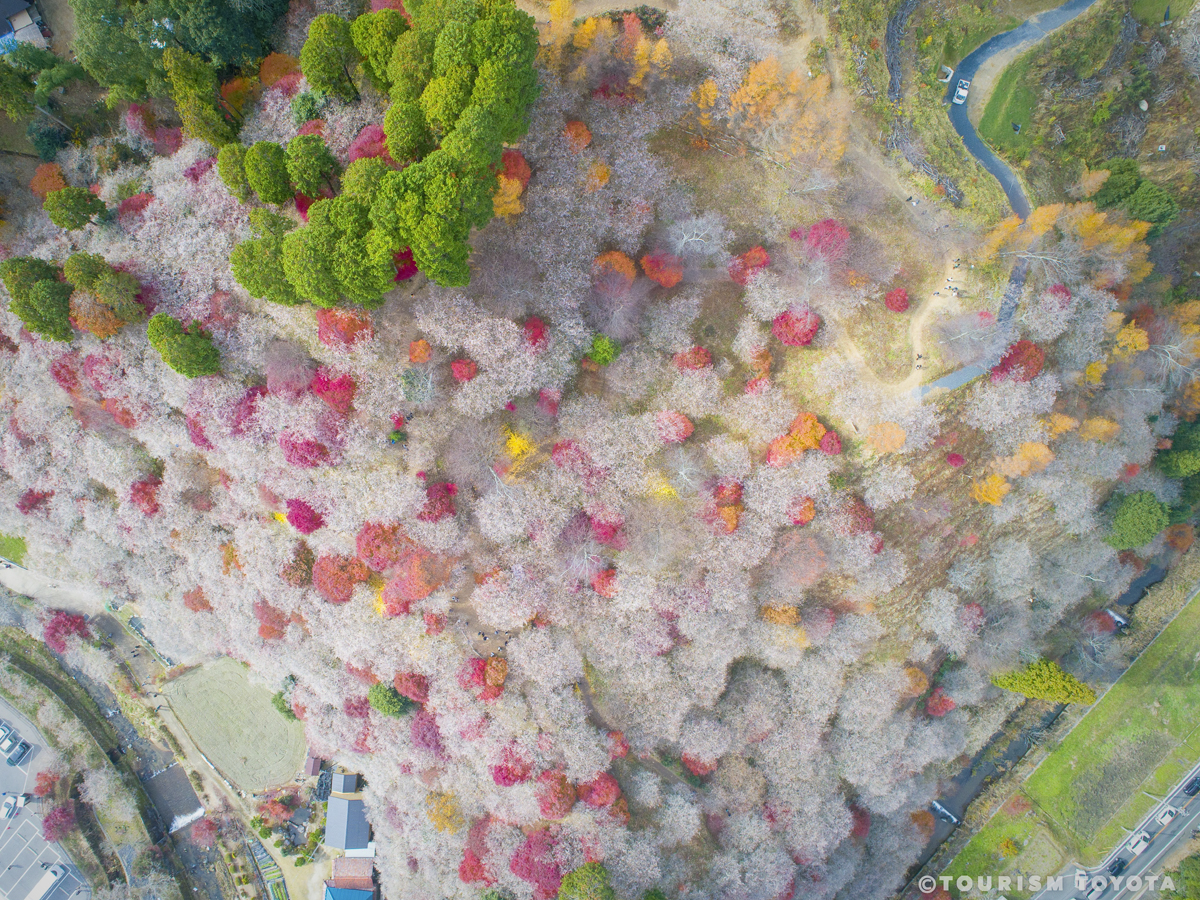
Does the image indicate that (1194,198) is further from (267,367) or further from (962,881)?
(267,367)

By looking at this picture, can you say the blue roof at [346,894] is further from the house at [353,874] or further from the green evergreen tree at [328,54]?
the green evergreen tree at [328,54]

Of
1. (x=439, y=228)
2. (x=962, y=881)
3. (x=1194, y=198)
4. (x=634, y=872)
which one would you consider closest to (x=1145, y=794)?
(x=962, y=881)

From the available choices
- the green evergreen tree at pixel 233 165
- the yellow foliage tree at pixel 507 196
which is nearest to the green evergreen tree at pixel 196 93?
the green evergreen tree at pixel 233 165

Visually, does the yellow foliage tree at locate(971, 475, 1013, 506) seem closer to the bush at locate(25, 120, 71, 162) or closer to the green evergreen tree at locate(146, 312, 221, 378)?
the green evergreen tree at locate(146, 312, 221, 378)

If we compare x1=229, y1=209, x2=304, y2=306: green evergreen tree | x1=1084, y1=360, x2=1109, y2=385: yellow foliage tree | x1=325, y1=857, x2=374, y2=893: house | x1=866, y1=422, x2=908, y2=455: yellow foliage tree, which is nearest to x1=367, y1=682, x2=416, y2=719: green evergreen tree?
x1=325, y1=857, x2=374, y2=893: house

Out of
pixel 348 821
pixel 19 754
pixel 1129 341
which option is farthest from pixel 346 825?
pixel 1129 341

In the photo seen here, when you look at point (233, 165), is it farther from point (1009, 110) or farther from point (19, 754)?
point (1009, 110)
